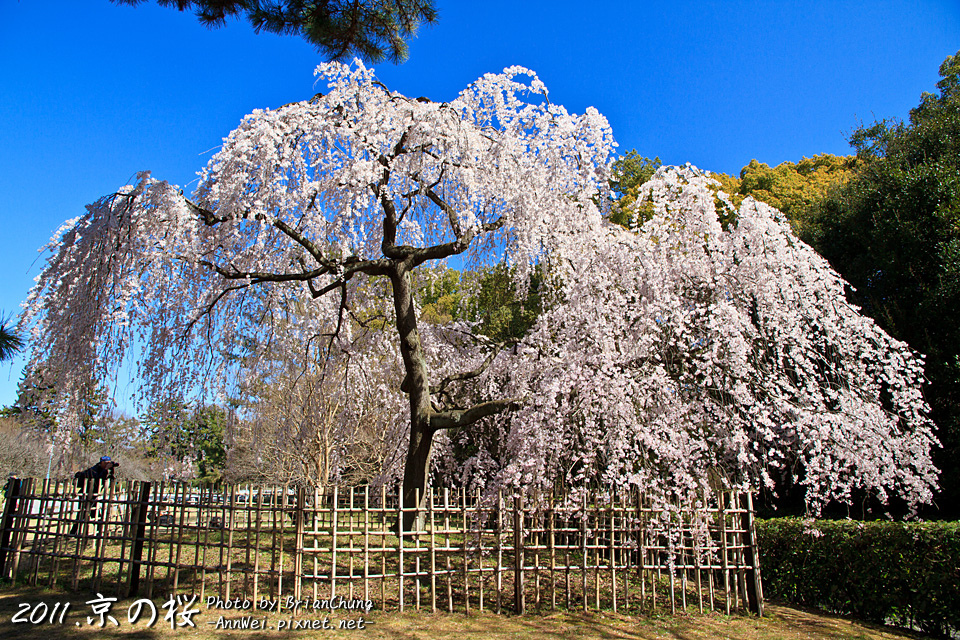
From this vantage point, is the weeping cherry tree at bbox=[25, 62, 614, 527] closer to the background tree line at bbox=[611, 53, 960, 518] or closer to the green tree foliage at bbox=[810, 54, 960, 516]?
the background tree line at bbox=[611, 53, 960, 518]

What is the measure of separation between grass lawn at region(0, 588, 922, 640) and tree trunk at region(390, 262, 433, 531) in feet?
8.50

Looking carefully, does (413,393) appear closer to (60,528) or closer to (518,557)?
(518,557)

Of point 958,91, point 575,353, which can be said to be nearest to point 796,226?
point 958,91

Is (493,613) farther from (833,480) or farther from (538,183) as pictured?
(538,183)

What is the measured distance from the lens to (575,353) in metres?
6.94

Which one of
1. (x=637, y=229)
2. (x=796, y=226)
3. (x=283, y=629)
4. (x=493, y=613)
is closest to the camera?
(x=283, y=629)

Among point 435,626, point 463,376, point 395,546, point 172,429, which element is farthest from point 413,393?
point 435,626

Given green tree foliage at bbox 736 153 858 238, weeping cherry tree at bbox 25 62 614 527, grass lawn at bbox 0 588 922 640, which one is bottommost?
grass lawn at bbox 0 588 922 640

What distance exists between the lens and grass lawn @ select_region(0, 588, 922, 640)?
15.1ft

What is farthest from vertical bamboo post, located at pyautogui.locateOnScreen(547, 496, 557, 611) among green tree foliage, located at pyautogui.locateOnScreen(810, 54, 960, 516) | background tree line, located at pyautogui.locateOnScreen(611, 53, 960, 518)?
green tree foliage, located at pyautogui.locateOnScreen(810, 54, 960, 516)

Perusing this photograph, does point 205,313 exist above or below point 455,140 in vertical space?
below

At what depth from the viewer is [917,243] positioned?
1008 centimetres

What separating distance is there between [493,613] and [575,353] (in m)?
3.12

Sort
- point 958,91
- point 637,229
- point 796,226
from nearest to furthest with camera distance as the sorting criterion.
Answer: point 637,229
point 958,91
point 796,226
